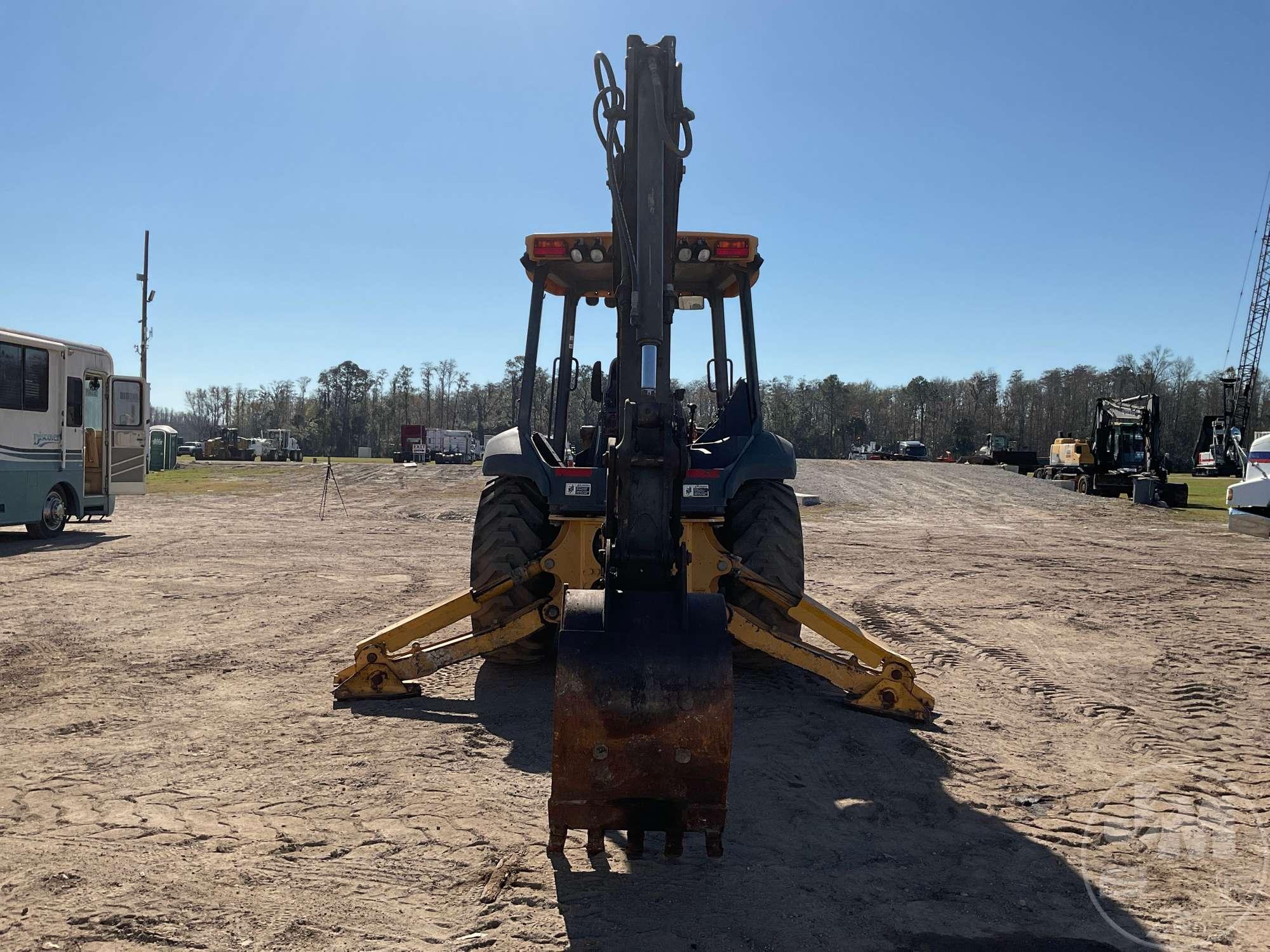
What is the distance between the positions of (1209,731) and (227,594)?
923cm

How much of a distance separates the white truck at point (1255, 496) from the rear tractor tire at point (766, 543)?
16306 mm

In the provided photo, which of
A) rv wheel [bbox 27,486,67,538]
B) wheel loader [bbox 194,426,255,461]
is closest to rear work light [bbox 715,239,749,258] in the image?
rv wheel [bbox 27,486,67,538]

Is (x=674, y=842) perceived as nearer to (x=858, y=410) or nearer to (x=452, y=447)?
(x=452, y=447)

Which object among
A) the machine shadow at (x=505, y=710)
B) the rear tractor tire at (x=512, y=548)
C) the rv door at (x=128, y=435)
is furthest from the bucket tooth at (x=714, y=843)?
the rv door at (x=128, y=435)

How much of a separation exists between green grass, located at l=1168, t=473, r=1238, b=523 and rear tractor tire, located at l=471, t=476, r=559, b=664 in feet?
73.2

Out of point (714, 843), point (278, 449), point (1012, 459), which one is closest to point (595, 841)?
point (714, 843)

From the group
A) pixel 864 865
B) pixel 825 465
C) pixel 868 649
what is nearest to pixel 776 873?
pixel 864 865

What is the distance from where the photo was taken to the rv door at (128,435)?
17.6 m

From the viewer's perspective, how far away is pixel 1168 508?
1032 inches

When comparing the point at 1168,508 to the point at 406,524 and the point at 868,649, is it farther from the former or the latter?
the point at 868,649

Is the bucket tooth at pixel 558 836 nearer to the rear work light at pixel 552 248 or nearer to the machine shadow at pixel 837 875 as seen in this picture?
the machine shadow at pixel 837 875

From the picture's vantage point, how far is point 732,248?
237 inches

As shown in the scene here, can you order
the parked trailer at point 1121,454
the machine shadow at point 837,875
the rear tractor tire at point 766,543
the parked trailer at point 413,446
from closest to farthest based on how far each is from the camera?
the machine shadow at point 837,875, the rear tractor tire at point 766,543, the parked trailer at point 1121,454, the parked trailer at point 413,446

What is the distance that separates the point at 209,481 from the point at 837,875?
33.9 metres
